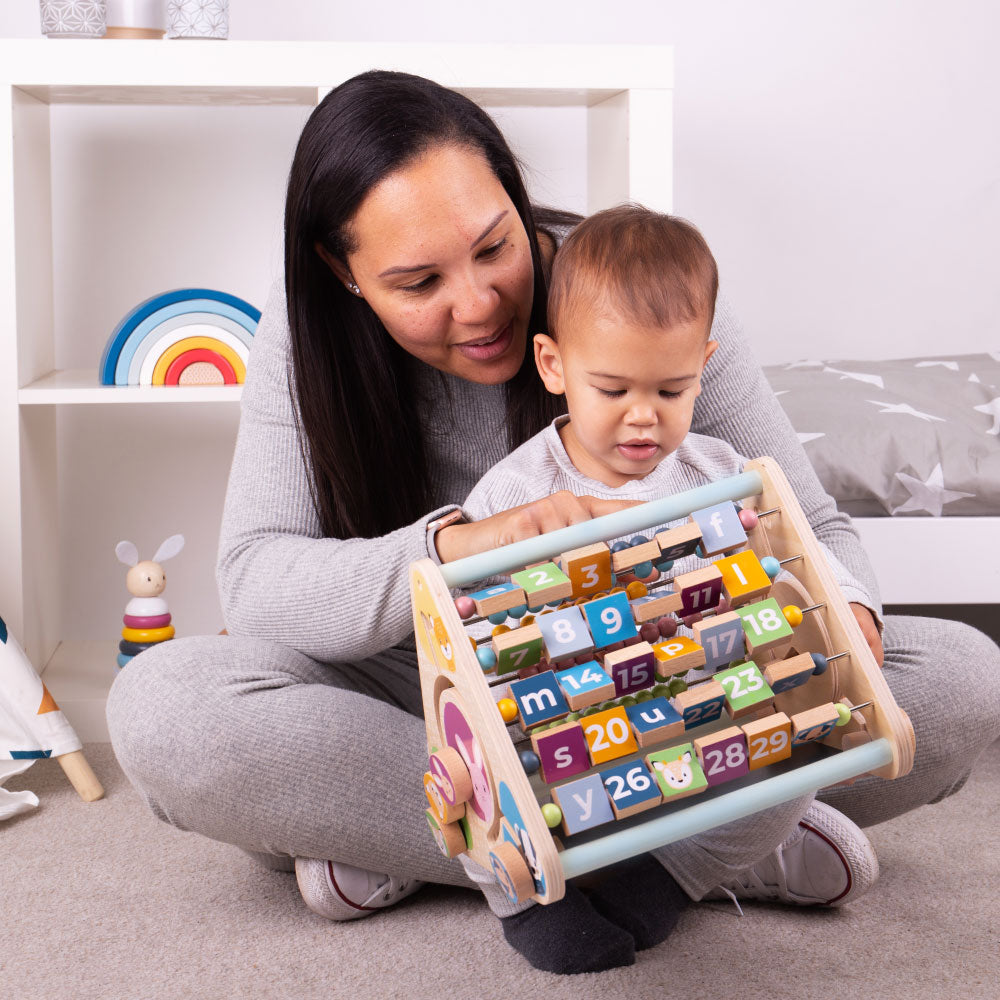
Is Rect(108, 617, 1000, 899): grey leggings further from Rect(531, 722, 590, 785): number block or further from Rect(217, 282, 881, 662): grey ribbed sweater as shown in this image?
Rect(531, 722, 590, 785): number block

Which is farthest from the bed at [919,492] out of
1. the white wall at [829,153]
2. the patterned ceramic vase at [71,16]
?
the patterned ceramic vase at [71,16]

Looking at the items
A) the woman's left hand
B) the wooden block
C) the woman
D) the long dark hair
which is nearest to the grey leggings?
the woman

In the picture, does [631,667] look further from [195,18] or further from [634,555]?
[195,18]

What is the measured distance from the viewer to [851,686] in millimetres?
923

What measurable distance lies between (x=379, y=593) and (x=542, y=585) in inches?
10.2

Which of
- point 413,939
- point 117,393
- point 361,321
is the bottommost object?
point 413,939

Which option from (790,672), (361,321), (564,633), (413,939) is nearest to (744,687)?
(790,672)

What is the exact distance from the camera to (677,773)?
87 cm

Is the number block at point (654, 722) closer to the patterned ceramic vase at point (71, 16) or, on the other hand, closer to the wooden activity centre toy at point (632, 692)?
the wooden activity centre toy at point (632, 692)

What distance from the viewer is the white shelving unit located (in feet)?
5.87

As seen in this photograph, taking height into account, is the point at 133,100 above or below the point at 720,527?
above

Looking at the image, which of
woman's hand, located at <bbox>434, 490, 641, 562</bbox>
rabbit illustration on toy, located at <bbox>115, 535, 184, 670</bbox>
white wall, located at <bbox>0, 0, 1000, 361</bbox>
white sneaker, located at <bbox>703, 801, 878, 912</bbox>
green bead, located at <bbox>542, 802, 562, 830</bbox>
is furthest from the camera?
white wall, located at <bbox>0, 0, 1000, 361</bbox>

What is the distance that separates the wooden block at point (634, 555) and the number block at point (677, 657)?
7cm

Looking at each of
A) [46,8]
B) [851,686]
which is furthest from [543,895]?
[46,8]
